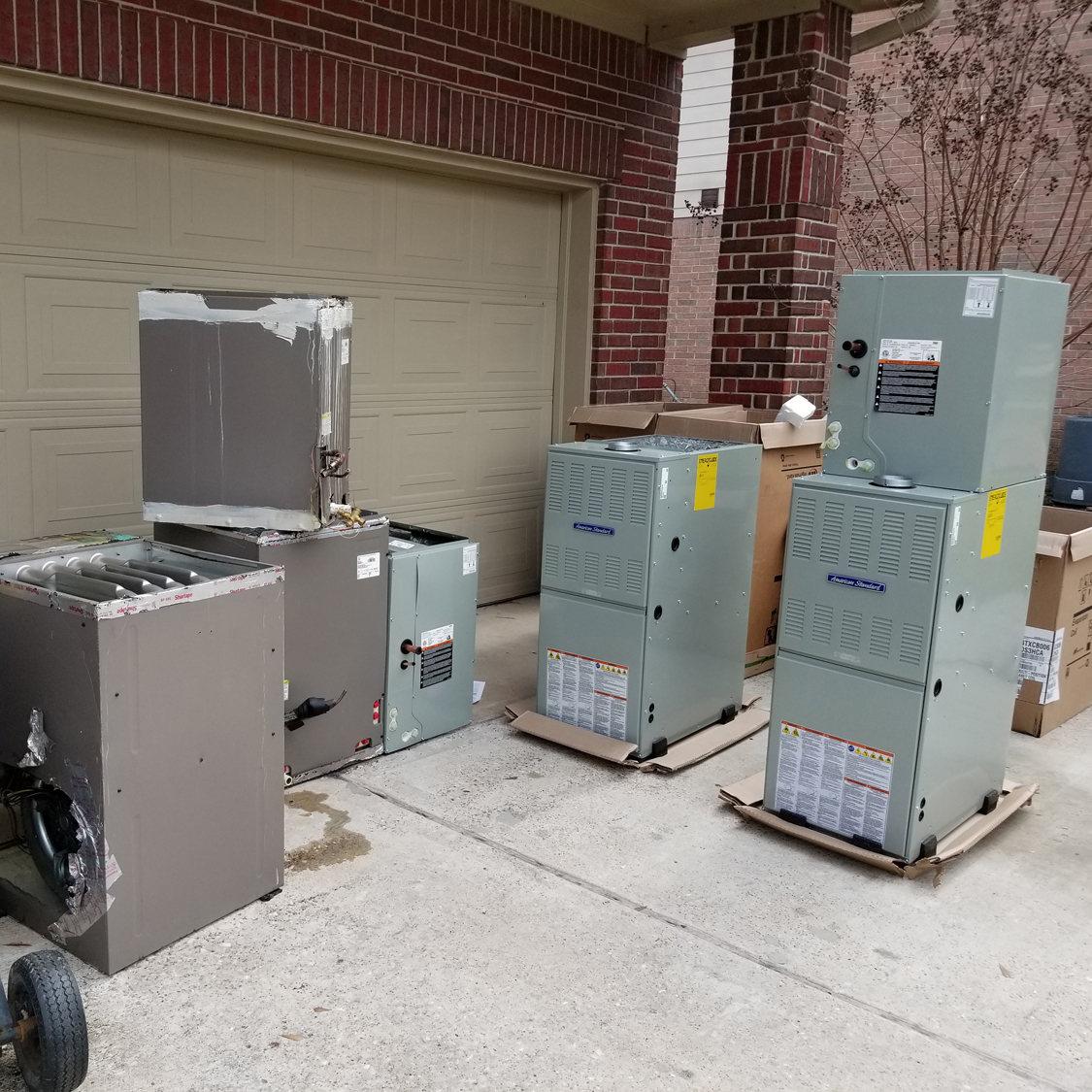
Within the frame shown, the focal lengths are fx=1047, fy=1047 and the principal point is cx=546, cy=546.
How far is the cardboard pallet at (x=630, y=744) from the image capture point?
407cm

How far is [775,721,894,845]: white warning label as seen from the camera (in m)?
3.38

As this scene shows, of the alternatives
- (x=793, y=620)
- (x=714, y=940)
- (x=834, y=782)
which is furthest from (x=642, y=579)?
(x=714, y=940)

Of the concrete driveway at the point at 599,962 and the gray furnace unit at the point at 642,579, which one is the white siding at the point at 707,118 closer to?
the gray furnace unit at the point at 642,579

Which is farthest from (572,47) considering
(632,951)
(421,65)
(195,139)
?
(632,951)

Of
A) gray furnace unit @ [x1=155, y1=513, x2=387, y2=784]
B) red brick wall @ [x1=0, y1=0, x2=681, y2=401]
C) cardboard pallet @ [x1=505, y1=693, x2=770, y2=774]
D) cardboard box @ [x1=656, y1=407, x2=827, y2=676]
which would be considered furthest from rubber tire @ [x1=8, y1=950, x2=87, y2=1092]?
cardboard box @ [x1=656, y1=407, x2=827, y2=676]

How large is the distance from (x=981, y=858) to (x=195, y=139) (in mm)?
4149

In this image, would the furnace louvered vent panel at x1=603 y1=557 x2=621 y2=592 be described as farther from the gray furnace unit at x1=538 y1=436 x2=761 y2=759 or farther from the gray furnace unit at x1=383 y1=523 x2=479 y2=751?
the gray furnace unit at x1=383 y1=523 x2=479 y2=751

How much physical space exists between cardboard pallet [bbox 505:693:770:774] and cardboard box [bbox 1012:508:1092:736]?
1.16 m

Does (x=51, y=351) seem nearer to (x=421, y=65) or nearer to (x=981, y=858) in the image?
(x=421, y=65)

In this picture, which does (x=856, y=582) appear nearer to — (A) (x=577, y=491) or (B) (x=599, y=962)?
(A) (x=577, y=491)

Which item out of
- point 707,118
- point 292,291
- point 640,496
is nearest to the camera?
point 640,496

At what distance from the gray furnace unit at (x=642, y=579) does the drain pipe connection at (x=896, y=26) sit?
345cm

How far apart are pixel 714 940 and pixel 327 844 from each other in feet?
4.11

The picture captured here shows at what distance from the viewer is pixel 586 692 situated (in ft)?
13.9
